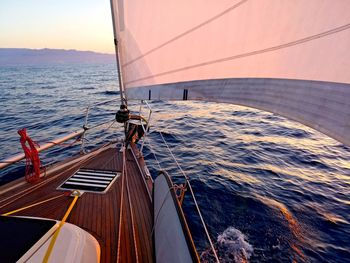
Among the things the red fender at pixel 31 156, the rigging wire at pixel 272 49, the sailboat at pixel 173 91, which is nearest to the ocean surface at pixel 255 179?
the red fender at pixel 31 156

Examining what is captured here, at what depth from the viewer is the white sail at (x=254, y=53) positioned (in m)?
1.17

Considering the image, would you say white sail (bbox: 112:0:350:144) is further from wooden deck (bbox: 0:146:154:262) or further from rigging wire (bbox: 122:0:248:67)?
wooden deck (bbox: 0:146:154:262)

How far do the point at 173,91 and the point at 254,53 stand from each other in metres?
1.27

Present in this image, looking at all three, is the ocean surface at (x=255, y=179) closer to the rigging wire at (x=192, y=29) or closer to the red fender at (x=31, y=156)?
the red fender at (x=31, y=156)

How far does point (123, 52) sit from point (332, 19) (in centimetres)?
333

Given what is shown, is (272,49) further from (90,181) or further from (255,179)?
(255,179)

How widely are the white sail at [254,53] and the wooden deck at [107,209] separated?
1.50 metres

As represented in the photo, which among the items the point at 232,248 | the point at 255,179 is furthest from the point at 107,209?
the point at 255,179

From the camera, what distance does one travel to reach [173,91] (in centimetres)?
287

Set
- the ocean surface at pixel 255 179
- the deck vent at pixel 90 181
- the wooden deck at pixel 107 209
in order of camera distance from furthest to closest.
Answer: the ocean surface at pixel 255 179 → the deck vent at pixel 90 181 → the wooden deck at pixel 107 209

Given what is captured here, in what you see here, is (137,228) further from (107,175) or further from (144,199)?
(107,175)

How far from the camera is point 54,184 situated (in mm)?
3438

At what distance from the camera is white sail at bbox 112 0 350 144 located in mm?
1165

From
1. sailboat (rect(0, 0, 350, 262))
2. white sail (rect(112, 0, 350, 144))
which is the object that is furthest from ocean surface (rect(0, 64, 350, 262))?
white sail (rect(112, 0, 350, 144))
